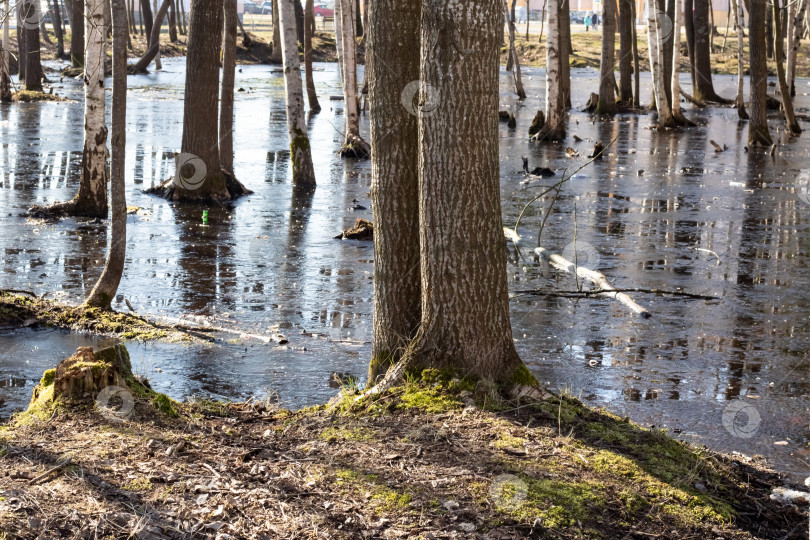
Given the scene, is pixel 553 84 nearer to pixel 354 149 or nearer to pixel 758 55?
pixel 758 55

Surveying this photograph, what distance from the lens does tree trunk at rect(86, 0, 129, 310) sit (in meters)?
7.59

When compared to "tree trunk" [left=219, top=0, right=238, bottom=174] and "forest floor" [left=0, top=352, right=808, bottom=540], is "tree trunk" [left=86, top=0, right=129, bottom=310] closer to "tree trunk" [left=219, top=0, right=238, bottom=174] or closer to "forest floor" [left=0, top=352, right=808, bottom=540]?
"forest floor" [left=0, top=352, right=808, bottom=540]

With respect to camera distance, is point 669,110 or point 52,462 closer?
point 52,462

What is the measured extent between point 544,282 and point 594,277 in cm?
59

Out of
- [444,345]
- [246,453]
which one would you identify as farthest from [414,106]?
[246,453]

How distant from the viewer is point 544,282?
34.4 ft

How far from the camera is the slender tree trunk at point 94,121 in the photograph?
1024cm

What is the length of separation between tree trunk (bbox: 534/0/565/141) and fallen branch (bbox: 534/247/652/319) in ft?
36.4

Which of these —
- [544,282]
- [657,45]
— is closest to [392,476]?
[544,282]

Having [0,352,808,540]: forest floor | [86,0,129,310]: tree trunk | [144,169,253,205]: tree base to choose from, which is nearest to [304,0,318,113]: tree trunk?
[144,169,253,205]: tree base

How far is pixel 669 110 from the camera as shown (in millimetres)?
28672

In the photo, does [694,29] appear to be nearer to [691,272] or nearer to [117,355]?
[691,272]

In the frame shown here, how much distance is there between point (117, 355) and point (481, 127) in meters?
2.76

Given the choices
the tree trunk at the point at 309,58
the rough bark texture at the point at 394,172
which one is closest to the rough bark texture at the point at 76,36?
the tree trunk at the point at 309,58
